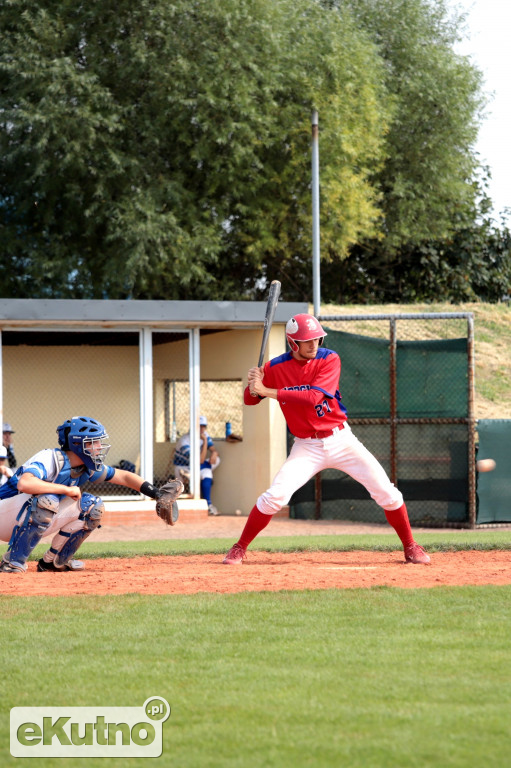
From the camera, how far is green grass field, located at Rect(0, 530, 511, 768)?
12.0ft

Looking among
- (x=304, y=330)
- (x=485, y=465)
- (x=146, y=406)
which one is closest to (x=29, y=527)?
(x=304, y=330)

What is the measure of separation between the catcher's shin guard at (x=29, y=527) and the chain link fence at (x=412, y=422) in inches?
293

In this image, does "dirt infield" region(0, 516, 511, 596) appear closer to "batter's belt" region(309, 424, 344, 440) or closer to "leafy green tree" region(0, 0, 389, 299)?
"batter's belt" region(309, 424, 344, 440)

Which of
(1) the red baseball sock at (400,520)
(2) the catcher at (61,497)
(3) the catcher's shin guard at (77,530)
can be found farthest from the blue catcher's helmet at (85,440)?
(1) the red baseball sock at (400,520)

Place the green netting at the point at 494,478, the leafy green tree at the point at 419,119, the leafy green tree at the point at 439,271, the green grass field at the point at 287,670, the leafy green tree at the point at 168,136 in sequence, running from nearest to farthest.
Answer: the green grass field at the point at 287,670 → the green netting at the point at 494,478 → the leafy green tree at the point at 168,136 → the leafy green tree at the point at 419,119 → the leafy green tree at the point at 439,271

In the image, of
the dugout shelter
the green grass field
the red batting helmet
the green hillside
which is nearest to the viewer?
the green grass field

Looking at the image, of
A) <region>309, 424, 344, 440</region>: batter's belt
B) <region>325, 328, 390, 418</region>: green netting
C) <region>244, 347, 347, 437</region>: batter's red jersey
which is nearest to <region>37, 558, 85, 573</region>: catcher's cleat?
<region>244, 347, 347, 437</region>: batter's red jersey

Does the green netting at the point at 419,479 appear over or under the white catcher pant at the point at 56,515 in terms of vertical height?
Result: under

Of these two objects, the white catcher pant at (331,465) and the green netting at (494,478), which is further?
the green netting at (494,478)

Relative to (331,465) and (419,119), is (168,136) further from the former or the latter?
(331,465)

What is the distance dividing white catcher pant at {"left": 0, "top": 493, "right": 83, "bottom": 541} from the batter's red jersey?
5.46 ft

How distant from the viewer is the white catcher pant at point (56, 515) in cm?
786

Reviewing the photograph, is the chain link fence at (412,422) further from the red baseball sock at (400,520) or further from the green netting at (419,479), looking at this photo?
the red baseball sock at (400,520)

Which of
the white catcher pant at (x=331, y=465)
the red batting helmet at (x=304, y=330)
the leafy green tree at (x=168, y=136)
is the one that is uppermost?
the leafy green tree at (x=168, y=136)
